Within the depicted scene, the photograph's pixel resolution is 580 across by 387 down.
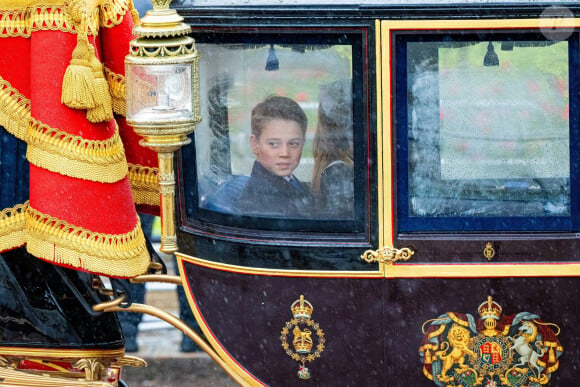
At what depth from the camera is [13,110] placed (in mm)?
Answer: 3912

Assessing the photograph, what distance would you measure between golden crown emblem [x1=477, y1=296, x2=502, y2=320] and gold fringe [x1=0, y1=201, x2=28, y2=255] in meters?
1.34

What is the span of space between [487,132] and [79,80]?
3.73 ft

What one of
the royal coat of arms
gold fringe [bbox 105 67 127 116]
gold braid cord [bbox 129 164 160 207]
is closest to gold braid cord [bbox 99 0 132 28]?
gold fringe [bbox 105 67 127 116]

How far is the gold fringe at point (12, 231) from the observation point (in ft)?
→ 13.0

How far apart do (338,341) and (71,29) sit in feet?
3.79

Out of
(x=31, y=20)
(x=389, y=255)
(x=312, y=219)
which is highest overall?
(x=31, y=20)

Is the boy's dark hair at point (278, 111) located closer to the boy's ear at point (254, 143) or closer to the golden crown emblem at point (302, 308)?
the boy's ear at point (254, 143)

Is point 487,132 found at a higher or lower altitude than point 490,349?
higher

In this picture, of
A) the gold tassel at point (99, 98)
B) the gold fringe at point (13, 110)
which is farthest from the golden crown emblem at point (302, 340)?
the gold fringe at point (13, 110)

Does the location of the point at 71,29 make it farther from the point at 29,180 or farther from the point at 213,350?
the point at 213,350

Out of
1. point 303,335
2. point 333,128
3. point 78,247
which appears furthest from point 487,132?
point 78,247

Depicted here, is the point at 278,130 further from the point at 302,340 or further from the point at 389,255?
the point at 302,340

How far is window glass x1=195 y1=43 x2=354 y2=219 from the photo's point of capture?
373 cm

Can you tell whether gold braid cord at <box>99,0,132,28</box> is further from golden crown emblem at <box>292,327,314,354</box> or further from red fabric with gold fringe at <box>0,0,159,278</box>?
golden crown emblem at <box>292,327,314,354</box>
